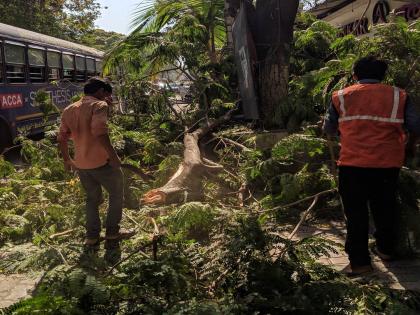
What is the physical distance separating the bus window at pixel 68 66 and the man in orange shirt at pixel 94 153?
8902 millimetres

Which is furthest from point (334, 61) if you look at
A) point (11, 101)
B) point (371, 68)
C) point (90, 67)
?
point (90, 67)

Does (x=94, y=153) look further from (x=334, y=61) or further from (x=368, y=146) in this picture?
(x=334, y=61)

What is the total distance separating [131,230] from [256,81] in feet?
13.1

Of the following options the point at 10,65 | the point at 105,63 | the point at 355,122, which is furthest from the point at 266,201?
the point at 10,65

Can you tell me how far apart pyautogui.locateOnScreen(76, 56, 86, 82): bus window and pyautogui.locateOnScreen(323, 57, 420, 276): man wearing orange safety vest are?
1148 centimetres

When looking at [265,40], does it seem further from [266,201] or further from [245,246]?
[245,246]

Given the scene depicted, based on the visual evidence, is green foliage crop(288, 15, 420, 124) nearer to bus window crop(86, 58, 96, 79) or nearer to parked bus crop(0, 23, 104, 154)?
parked bus crop(0, 23, 104, 154)

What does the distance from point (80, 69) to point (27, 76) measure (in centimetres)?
360

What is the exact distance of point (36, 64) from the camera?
1123 centimetres

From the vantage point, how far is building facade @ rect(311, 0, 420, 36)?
1026cm

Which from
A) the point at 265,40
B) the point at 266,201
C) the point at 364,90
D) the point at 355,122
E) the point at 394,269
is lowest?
the point at 394,269

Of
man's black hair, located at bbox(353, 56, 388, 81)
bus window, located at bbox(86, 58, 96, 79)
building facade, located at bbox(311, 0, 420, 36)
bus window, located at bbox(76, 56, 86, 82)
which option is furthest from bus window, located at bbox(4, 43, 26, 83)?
man's black hair, located at bbox(353, 56, 388, 81)

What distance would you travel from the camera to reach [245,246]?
10.2 feet

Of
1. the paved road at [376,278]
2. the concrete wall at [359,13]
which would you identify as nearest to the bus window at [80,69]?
the concrete wall at [359,13]
